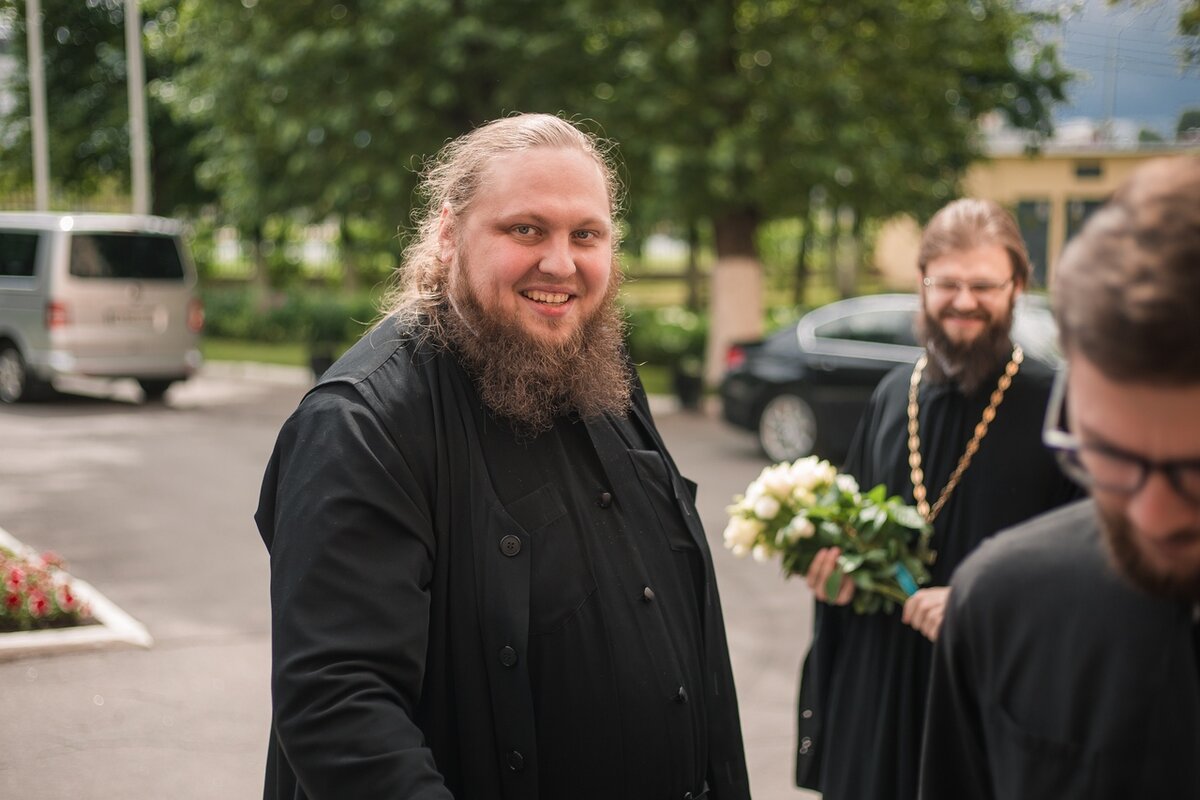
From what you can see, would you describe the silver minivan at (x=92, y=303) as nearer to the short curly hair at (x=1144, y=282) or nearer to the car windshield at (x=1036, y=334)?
the car windshield at (x=1036, y=334)

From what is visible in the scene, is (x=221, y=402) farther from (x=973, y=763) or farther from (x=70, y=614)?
(x=973, y=763)

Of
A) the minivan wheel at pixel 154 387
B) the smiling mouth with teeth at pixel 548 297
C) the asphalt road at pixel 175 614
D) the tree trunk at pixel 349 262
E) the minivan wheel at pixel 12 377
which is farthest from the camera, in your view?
the tree trunk at pixel 349 262

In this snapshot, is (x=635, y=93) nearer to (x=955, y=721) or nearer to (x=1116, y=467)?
(x=955, y=721)

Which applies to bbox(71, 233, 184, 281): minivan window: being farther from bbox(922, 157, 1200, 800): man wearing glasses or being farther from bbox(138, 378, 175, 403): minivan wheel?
bbox(922, 157, 1200, 800): man wearing glasses

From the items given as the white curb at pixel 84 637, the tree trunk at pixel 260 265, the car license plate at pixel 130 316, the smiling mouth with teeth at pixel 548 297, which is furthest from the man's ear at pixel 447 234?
the tree trunk at pixel 260 265

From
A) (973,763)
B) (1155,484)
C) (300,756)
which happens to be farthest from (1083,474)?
(300,756)

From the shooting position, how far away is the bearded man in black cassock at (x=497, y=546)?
212cm

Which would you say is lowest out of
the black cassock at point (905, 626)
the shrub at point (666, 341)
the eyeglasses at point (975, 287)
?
the shrub at point (666, 341)

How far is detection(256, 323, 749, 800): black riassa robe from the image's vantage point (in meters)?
2.09

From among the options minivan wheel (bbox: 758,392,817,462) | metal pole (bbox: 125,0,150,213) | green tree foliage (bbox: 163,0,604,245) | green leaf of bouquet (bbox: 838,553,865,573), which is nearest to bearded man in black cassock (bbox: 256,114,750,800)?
green leaf of bouquet (bbox: 838,553,865,573)

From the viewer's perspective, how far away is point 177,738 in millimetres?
5668

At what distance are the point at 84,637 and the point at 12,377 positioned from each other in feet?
38.4

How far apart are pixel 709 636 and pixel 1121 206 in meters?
1.59

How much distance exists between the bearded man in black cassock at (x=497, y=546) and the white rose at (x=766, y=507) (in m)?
1.18
